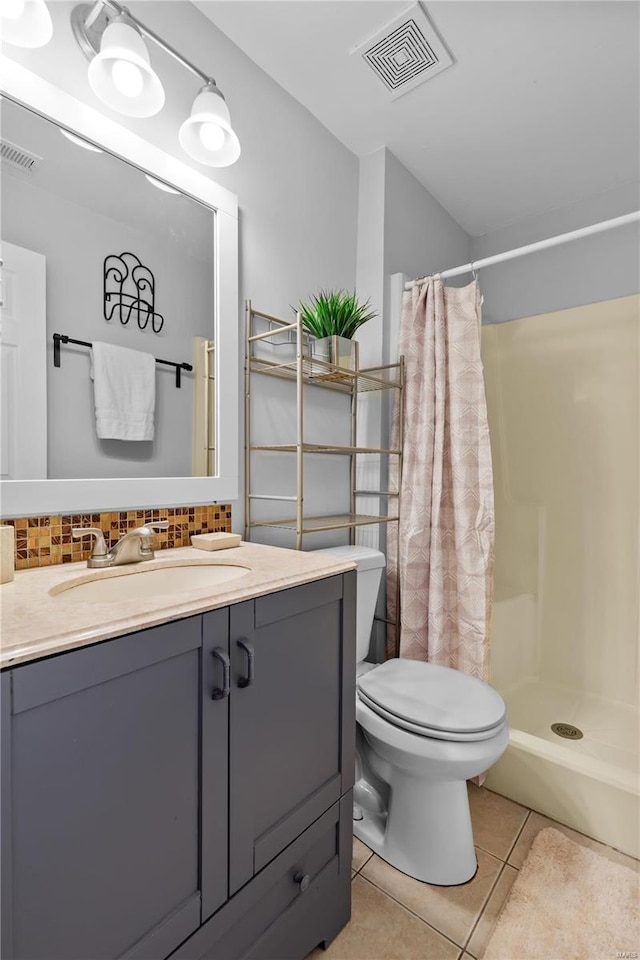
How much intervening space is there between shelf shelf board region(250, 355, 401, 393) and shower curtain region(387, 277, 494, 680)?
10 centimetres

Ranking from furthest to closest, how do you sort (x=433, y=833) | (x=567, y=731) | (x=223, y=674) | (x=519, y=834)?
1. (x=567, y=731)
2. (x=519, y=834)
3. (x=433, y=833)
4. (x=223, y=674)

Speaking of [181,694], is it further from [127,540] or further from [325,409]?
[325,409]

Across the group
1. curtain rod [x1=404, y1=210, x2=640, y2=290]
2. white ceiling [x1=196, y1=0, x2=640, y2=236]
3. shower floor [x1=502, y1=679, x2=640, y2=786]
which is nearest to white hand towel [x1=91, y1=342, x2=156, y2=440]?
white ceiling [x1=196, y1=0, x2=640, y2=236]

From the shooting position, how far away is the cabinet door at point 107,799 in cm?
59

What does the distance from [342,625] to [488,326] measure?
1805 mm

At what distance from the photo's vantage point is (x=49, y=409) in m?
1.05

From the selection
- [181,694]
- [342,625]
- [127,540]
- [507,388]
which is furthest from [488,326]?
[181,694]

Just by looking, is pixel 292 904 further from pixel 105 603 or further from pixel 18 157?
pixel 18 157

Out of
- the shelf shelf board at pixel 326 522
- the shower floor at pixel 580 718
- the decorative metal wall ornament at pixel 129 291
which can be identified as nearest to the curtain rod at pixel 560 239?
the shelf shelf board at pixel 326 522

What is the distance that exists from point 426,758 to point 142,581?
33.4 inches

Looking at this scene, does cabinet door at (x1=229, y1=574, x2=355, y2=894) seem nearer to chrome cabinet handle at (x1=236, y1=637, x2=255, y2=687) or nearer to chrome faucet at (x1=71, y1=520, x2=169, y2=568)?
chrome cabinet handle at (x1=236, y1=637, x2=255, y2=687)

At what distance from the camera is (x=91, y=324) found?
1117 millimetres

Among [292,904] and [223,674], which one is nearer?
[223,674]

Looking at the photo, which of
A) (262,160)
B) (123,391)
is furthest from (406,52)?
(123,391)
